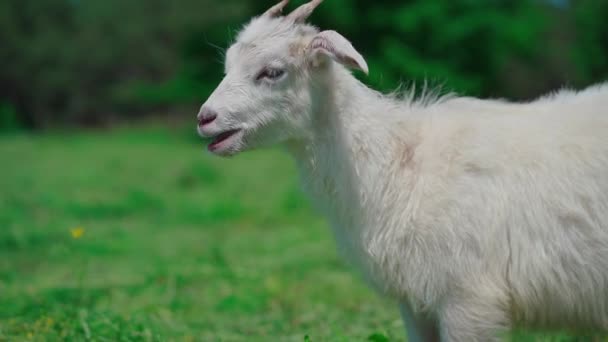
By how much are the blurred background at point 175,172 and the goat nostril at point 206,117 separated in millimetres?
1176

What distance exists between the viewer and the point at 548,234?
3.20 m

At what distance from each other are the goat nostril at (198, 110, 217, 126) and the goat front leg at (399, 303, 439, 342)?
1.26 metres

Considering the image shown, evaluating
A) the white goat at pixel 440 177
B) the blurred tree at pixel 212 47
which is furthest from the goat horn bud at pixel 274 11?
the blurred tree at pixel 212 47

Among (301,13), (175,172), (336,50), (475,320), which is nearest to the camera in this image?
(475,320)

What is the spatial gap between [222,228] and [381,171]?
19.3 ft

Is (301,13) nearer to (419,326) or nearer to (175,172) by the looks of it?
(419,326)

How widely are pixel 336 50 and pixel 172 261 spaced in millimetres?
4411

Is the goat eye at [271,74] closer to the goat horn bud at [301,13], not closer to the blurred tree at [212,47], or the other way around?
the goat horn bud at [301,13]

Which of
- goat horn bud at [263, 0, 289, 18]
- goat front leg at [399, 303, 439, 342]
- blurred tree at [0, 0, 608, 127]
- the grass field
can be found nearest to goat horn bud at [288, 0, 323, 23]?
goat horn bud at [263, 0, 289, 18]

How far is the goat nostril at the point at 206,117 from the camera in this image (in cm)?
345

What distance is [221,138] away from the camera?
3566mm

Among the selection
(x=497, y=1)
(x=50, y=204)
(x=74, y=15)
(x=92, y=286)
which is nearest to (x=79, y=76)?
(x=74, y=15)

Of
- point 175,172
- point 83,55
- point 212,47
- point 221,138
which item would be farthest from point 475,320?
point 83,55

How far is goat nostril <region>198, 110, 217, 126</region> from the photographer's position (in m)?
3.45
